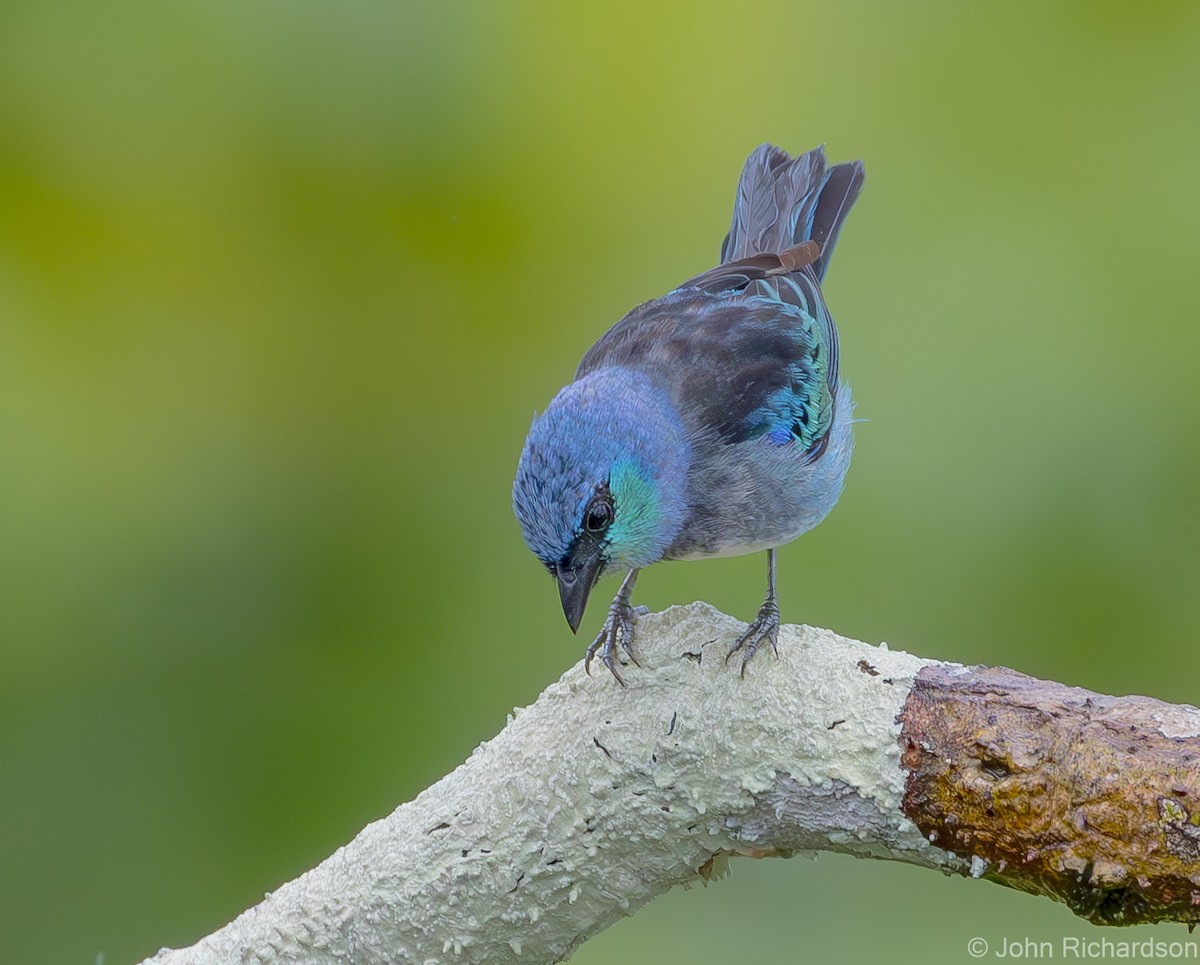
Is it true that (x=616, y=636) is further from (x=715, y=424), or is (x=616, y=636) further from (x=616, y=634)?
(x=715, y=424)

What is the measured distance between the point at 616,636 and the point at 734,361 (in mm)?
767

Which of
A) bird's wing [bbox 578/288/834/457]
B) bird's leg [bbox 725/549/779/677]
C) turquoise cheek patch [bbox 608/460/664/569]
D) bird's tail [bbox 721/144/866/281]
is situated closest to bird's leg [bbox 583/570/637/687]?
turquoise cheek patch [bbox 608/460/664/569]

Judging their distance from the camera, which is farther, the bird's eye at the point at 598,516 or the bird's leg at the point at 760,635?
the bird's eye at the point at 598,516

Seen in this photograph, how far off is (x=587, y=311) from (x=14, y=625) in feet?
6.85

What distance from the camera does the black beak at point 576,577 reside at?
2447mm

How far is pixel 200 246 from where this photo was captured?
437cm

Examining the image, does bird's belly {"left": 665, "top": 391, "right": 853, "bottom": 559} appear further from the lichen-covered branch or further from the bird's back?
the lichen-covered branch

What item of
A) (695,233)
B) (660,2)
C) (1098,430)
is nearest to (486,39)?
(660,2)

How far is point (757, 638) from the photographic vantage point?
2277 mm

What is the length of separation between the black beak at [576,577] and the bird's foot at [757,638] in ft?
1.02

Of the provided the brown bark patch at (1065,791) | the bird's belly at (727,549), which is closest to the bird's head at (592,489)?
the bird's belly at (727,549)

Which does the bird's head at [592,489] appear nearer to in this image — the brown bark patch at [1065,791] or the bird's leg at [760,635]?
the bird's leg at [760,635]

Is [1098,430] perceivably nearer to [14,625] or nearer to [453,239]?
[453,239]

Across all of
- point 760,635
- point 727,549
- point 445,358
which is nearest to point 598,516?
point 760,635
